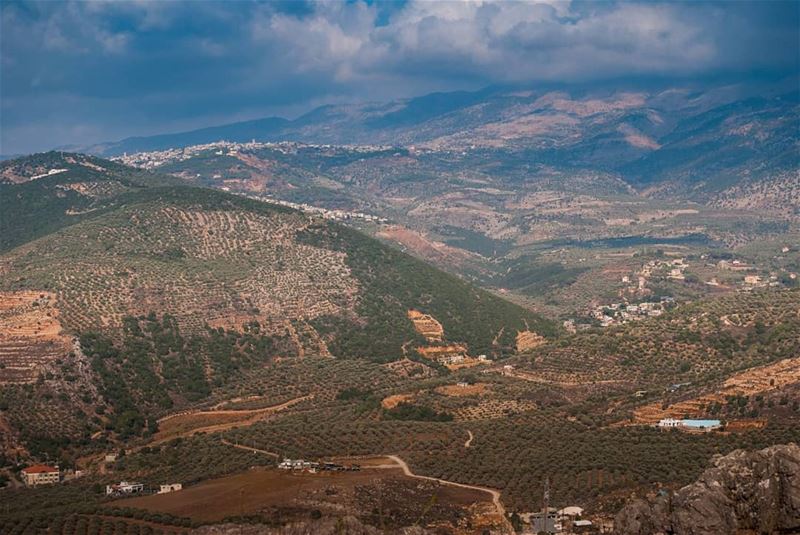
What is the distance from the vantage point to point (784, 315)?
98.1 metres

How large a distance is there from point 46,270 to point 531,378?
47209mm

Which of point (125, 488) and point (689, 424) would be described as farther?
point (689, 424)

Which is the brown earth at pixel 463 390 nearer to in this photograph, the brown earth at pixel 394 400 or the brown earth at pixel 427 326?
the brown earth at pixel 394 400

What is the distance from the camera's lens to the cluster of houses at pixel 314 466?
61.3 m

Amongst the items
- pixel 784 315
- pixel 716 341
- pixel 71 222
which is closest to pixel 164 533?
pixel 716 341

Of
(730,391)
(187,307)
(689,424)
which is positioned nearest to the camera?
(689,424)

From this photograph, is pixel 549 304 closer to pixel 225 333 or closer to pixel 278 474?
pixel 225 333

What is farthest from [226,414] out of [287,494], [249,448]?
[287,494]

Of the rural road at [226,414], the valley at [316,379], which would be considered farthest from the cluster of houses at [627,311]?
the rural road at [226,414]

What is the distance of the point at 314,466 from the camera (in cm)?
6225

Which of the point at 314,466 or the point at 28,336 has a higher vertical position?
the point at 28,336

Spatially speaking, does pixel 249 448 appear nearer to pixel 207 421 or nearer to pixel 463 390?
pixel 207 421

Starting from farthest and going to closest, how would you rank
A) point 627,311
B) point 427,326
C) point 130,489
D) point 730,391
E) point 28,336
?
point 627,311, point 427,326, point 28,336, point 730,391, point 130,489

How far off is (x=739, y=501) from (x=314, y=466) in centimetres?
3089
